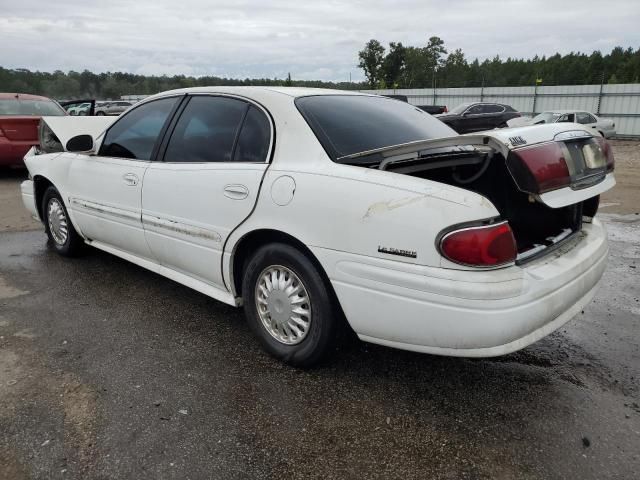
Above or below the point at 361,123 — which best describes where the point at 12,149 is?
below

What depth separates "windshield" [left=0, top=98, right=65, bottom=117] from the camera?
9.57 metres

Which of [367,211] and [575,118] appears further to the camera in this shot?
[575,118]

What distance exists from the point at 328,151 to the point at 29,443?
1952 mm

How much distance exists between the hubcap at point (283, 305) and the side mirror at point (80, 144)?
7.13ft

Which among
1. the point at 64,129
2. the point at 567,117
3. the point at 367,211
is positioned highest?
the point at 64,129

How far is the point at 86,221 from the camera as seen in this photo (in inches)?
170

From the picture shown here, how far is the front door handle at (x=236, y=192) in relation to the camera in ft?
9.34

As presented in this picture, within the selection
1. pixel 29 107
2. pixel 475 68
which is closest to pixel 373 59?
pixel 475 68

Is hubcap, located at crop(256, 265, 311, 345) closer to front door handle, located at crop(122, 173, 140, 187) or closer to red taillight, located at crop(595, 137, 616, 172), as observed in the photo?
front door handle, located at crop(122, 173, 140, 187)

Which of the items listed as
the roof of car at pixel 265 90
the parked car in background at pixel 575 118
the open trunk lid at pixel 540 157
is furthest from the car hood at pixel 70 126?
the parked car in background at pixel 575 118

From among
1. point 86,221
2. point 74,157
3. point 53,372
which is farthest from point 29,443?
point 74,157

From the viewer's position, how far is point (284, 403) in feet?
8.43

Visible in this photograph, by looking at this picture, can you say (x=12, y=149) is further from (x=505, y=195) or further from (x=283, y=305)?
(x=505, y=195)

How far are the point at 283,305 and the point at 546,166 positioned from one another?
59.2 inches
